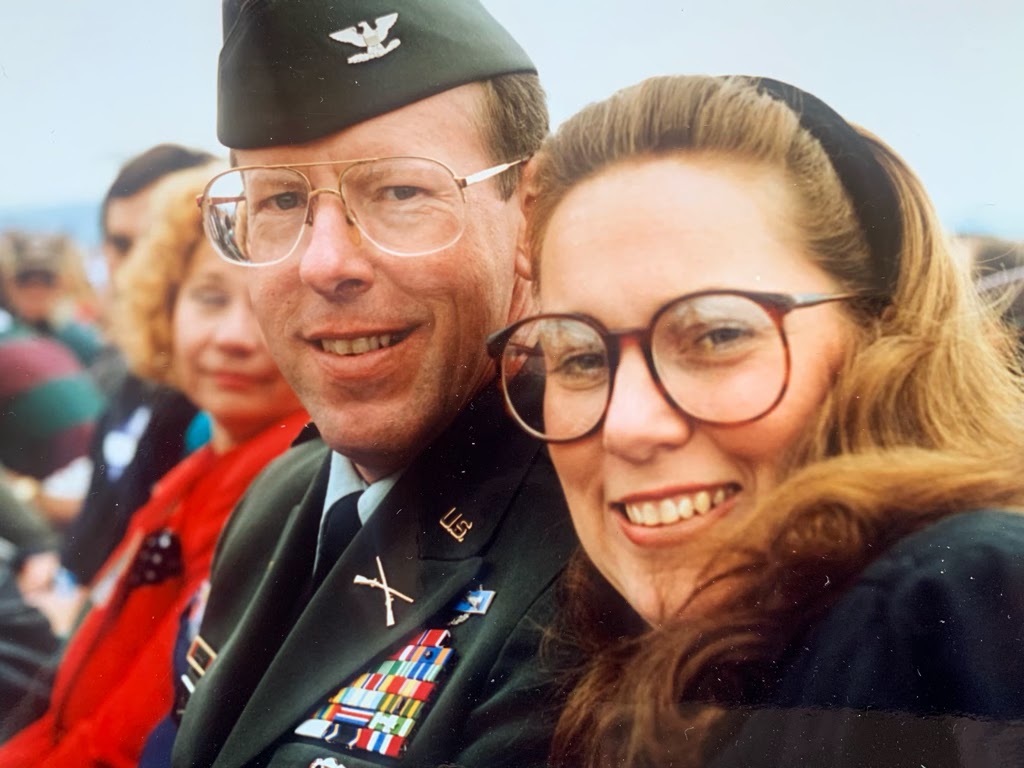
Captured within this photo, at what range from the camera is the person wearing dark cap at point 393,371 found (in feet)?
7.31

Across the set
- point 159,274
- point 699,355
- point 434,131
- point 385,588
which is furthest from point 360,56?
point 385,588

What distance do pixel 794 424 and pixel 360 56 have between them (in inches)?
47.0

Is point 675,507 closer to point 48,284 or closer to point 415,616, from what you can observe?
point 415,616

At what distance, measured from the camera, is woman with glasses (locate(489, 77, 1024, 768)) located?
6.76 feet

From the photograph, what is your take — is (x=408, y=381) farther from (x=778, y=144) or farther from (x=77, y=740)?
(x=77, y=740)

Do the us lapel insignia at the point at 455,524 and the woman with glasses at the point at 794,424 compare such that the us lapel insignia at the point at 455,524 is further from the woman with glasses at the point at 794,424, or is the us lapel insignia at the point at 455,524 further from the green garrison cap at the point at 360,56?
the green garrison cap at the point at 360,56

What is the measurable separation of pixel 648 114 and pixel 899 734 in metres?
1.35

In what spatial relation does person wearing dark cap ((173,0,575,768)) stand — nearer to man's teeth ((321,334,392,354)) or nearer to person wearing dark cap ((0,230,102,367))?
man's teeth ((321,334,392,354))

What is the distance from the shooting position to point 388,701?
7.66ft

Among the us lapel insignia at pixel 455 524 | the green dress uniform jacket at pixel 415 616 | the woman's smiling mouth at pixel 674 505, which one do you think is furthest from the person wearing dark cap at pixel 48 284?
the woman's smiling mouth at pixel 674 505

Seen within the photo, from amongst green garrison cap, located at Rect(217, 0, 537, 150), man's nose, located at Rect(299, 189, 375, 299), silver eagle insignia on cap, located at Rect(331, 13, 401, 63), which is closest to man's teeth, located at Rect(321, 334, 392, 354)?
man's nose, located at Rect(299, 189, 375, 299)

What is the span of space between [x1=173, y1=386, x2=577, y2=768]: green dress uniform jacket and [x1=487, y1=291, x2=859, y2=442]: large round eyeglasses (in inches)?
8.1

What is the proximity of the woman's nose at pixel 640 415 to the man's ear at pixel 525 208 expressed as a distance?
0.28 metres

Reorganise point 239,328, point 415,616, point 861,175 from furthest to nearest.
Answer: point 239,328, point 415,616, point 861,175
